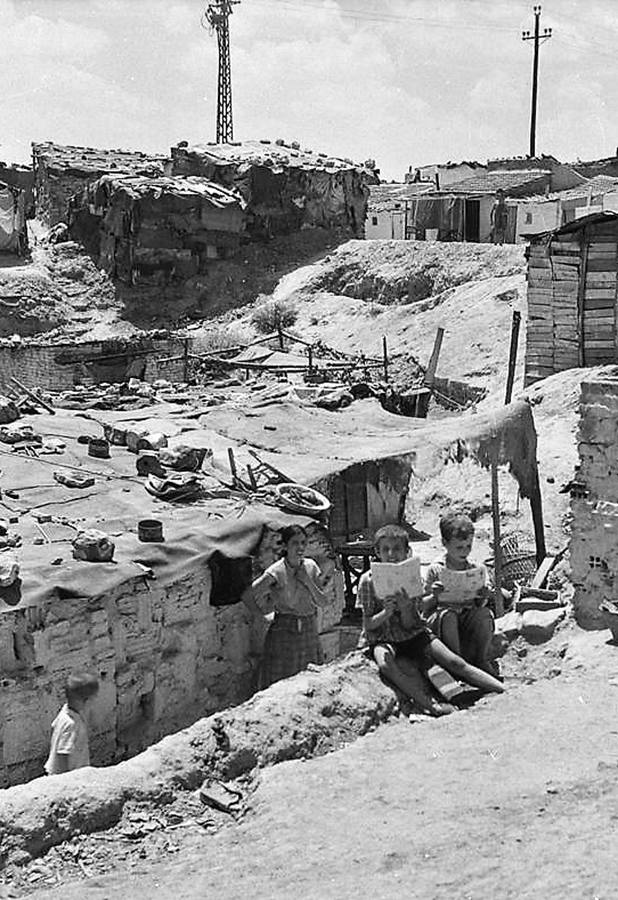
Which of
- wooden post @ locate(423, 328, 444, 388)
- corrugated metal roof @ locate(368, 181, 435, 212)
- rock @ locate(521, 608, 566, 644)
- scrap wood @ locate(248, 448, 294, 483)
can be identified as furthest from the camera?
corrugated metal roof @ locate(368, 181, 435, 212)

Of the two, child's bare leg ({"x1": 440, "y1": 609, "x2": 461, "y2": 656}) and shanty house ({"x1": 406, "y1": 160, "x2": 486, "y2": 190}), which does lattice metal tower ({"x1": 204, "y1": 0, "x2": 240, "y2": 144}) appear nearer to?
shanty house ({"x1": 406, "y1": 160, "x2": 486, "y2": 190})

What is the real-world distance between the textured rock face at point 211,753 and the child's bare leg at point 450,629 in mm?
399

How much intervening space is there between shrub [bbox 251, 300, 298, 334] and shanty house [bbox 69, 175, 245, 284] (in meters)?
3.59

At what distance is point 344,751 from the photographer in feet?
16.5

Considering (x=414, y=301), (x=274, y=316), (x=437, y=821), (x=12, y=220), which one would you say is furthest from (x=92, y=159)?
(x=437, y=821)

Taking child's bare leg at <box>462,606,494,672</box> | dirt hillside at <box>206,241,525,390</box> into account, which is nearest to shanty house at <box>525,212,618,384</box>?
dirt hillside at <box>206,241,525,390</box>

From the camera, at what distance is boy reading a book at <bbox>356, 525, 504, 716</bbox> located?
550 cm

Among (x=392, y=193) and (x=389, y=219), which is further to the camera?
(x=392, y=193)

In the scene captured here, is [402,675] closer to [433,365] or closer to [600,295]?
[600,295]

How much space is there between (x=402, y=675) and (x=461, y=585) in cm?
56

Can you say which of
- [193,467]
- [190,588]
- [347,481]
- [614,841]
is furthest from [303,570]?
[347,481]

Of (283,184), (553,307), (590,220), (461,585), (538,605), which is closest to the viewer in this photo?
(461,585)

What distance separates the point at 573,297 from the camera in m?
18.6

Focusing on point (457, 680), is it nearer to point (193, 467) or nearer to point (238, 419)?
point (193, 467)
